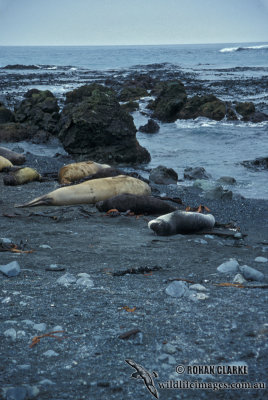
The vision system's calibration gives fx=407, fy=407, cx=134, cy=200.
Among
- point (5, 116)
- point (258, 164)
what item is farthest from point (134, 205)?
point (5, 116)

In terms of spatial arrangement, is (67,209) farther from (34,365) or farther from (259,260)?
(34,365)

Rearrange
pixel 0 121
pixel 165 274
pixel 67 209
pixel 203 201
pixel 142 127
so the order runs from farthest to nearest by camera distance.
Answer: pixel 142 127
pixel 0 121
pixel 203 201
pixel 67 209
pixel 165 274

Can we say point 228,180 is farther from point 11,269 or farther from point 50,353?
point 50,353

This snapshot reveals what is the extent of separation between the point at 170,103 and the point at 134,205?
644 inches

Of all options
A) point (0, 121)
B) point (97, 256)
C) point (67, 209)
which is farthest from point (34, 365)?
point (0, 121)

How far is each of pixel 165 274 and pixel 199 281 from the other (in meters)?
0.40

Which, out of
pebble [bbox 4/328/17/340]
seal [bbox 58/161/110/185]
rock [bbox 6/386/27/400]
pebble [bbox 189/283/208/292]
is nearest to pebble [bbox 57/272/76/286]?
pebble [bbox 4/328/17/340]

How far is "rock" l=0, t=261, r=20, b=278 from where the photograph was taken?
3571mm

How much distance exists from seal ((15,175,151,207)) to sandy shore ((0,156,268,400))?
1.49m

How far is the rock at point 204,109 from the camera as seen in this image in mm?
21625

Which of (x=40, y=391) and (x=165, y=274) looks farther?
(x=165, y=274)

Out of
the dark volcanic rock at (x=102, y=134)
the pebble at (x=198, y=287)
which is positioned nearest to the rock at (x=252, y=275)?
the pebble at (x=198, y=287)

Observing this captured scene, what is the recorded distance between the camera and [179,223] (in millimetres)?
5672

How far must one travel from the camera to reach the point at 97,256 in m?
4.42
